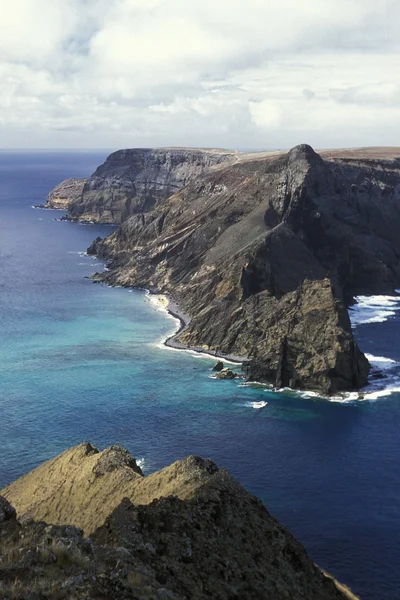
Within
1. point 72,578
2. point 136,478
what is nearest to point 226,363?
point 136,478

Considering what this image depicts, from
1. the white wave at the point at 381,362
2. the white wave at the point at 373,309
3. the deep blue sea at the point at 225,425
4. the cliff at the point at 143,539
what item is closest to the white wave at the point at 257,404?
the deep blue sea at the point at 225,425

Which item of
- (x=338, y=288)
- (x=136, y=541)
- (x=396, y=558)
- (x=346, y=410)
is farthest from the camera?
(x=338, y=288)

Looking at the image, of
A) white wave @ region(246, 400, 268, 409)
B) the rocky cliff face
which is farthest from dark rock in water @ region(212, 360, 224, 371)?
white wave @ region(246, 400, 268, 409)

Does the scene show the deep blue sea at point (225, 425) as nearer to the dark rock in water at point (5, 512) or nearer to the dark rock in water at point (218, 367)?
the dark rock in water at point (218, 367)

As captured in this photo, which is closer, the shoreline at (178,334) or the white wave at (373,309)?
the shoreline at (178,334)

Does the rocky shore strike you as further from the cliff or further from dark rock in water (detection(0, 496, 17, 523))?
dark rock in water (detection(0, 496, 17, 523))

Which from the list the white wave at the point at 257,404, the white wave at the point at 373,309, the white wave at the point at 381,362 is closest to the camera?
the white wave at the point at 257,404

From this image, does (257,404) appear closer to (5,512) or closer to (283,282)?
(283,282)

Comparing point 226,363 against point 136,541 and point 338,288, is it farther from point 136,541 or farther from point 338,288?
point 136,541
